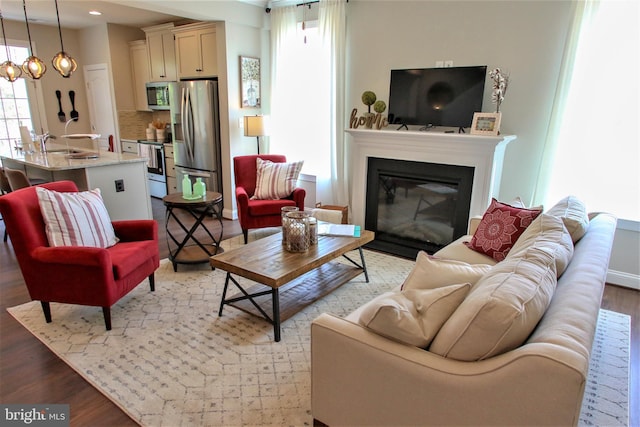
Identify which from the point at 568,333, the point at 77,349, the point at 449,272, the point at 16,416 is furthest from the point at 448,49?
the point at 16,416

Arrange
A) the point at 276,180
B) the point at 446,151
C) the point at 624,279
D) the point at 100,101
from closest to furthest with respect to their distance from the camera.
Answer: the point at 624,279
the point at 446,151
the point at 276,180
the point at 100,101

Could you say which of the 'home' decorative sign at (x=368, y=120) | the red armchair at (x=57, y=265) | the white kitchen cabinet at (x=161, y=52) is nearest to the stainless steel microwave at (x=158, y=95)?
the white kitchen cabinet at (x=161, y=52)

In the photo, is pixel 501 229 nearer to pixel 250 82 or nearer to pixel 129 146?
pixel 250 82

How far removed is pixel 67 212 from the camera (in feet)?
8.63

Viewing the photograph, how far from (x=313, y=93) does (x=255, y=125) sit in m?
0.85

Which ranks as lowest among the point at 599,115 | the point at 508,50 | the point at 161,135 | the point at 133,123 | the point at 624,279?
Result: the point at 624,279

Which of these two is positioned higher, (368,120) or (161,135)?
(368,120)

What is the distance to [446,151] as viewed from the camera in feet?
12.1

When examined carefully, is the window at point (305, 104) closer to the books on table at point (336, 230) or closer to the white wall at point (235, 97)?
the white wall at point (235, 97)

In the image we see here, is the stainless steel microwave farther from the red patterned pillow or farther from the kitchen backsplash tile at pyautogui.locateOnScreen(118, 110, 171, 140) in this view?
the red patterned pillow

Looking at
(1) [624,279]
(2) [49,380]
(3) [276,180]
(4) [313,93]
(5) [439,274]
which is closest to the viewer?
(5) [439,274]

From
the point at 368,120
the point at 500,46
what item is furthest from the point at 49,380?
the point at 500,46

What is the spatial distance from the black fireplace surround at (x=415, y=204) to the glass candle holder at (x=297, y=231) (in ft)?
5.50

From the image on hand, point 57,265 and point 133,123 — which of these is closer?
point 57,265
